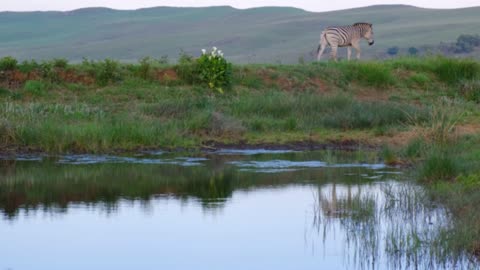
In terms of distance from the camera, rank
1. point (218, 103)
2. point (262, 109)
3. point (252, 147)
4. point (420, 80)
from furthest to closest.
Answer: point (420, 80)
point (218, 103)
point (262, 109)
point (252, 147)

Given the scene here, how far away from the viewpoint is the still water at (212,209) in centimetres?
1172

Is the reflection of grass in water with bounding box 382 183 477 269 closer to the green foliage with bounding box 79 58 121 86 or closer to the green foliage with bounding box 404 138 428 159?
the green foliage with bounding box 404 138 428 159

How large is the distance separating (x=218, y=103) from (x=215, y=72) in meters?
1.91

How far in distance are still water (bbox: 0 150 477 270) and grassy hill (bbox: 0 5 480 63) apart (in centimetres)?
3779

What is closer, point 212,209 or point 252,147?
point 212,209

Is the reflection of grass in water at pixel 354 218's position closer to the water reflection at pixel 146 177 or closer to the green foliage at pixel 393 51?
the water reflection at pixel 146 177

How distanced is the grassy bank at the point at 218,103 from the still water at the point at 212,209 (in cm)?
87

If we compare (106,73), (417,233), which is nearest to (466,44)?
(106,73)

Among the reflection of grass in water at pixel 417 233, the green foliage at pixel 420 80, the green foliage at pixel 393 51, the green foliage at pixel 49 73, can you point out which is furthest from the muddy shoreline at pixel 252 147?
the green foliage at pixel 393 51

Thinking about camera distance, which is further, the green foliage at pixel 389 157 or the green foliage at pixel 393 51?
the green foliage at pixel 393 51

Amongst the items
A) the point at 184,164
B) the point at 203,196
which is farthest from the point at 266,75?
the point at 203,196

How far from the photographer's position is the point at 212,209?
1479 centimetres

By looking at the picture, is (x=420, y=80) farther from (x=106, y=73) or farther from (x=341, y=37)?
(x=106, y=73)

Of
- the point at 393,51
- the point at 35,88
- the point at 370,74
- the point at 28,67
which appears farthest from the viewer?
the point at 393,51
